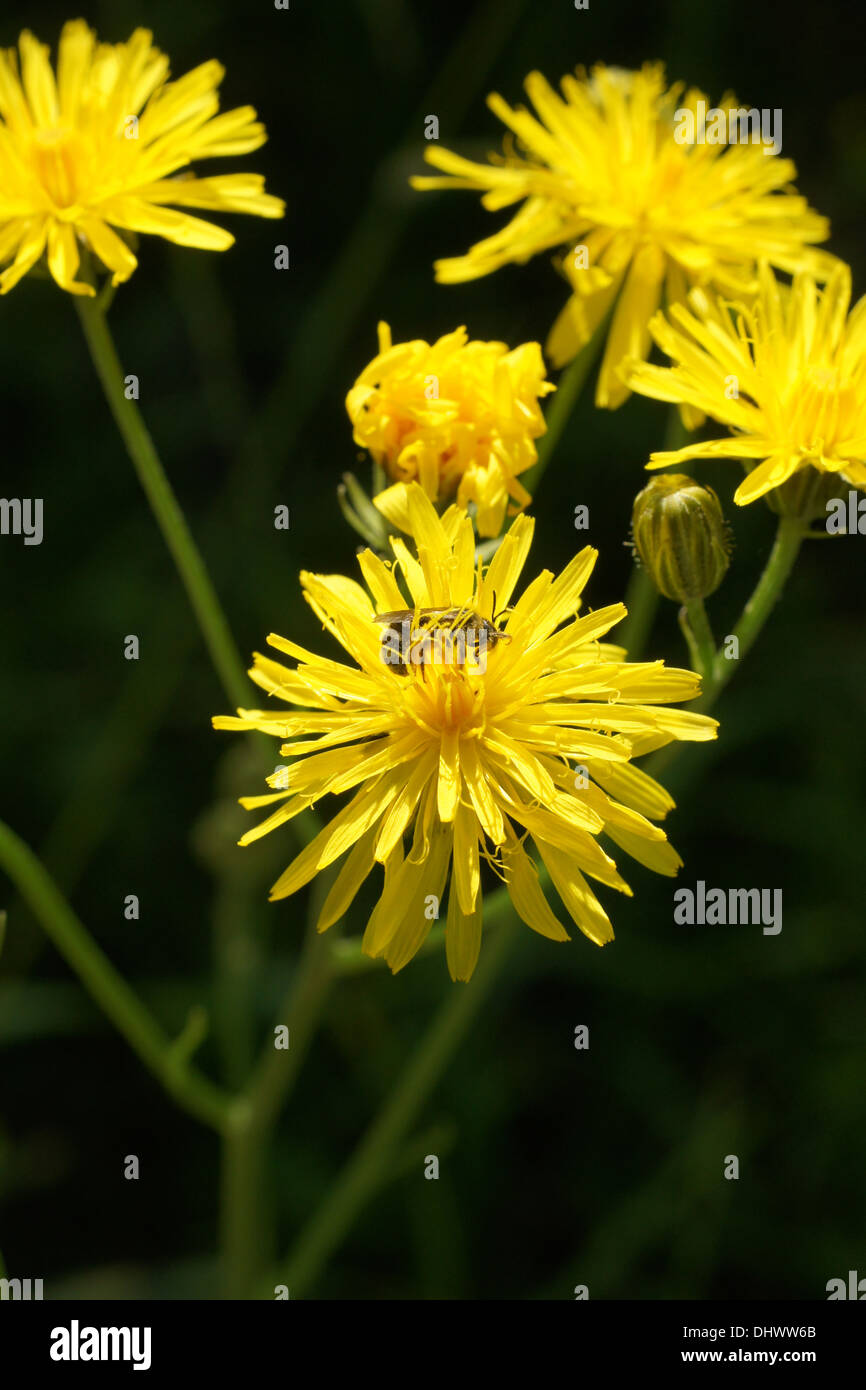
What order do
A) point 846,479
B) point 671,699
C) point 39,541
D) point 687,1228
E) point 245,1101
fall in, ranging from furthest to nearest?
point 39,541 → point 687,1228 → point 245,1101 → point 846,479 → point 671,699

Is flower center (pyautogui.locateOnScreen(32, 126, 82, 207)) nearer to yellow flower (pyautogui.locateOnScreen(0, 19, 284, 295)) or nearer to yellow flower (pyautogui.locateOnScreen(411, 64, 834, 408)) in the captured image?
yellow flower (pyautogui.locateOnScreen(0, 19, 284, 295))

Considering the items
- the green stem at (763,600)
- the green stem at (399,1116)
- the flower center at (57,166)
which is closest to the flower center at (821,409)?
the green stem at (763,600)

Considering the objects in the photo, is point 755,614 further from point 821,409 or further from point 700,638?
point 821,409

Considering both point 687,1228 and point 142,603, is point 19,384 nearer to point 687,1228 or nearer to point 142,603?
point 142,603

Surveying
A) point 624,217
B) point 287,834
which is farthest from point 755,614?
point 287,834

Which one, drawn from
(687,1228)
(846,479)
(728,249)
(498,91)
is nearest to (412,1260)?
(687,1228)

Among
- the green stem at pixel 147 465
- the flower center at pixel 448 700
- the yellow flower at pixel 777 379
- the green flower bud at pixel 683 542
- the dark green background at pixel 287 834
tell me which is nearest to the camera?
the flower center at pixel 448 700

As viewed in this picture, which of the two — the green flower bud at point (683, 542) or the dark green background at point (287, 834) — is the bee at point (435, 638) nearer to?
the green flower bud at point (683, 542)
